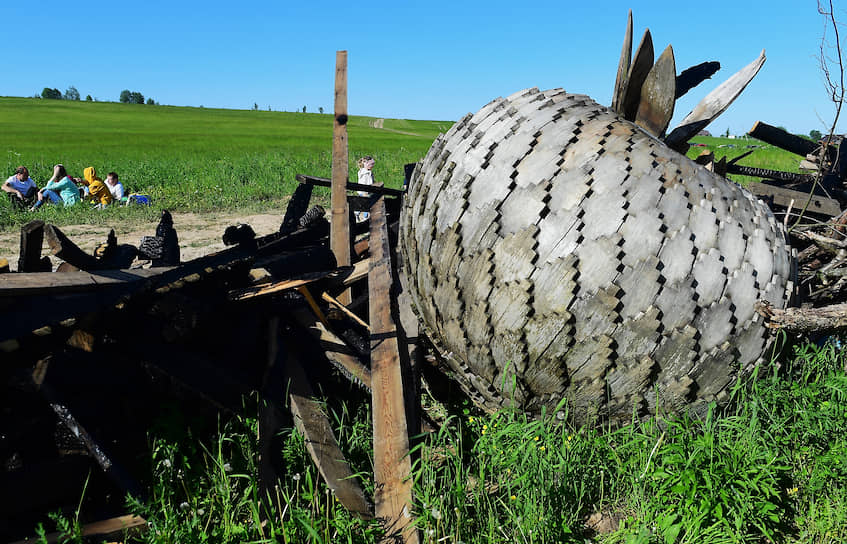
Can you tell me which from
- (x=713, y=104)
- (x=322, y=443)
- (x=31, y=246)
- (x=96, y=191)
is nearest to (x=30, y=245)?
(x=31, y=246)

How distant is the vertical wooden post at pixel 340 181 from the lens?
4.54 m

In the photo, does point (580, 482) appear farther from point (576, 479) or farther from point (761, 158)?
point (761, 158)

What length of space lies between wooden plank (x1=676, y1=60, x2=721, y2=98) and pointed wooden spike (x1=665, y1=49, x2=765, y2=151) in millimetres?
299

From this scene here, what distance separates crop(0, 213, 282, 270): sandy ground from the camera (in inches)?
342

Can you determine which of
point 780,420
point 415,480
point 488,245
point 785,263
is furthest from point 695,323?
point 415,480

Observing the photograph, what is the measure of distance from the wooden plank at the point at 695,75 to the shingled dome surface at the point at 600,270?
30.3 inches

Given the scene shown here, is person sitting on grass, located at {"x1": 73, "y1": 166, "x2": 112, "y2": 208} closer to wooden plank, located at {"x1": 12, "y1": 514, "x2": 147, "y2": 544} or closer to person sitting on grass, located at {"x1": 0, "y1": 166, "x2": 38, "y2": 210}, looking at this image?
person sitting on grass, located at {"x1": 0, "y1": 166, "x2": 38, "y2": 210}

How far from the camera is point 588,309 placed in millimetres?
2420

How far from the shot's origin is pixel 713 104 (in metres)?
2.97

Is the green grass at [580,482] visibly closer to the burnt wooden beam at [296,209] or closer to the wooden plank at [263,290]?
the wooden plank at [263,290]

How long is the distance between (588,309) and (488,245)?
558 mm

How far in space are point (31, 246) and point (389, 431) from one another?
8.33 ft

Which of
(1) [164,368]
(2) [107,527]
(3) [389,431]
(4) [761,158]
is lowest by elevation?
(2) [107,527]

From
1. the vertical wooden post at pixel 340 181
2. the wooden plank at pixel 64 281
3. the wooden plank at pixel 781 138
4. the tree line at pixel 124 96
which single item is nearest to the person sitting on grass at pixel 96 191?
the vertical wooden post at pixel 340 181
